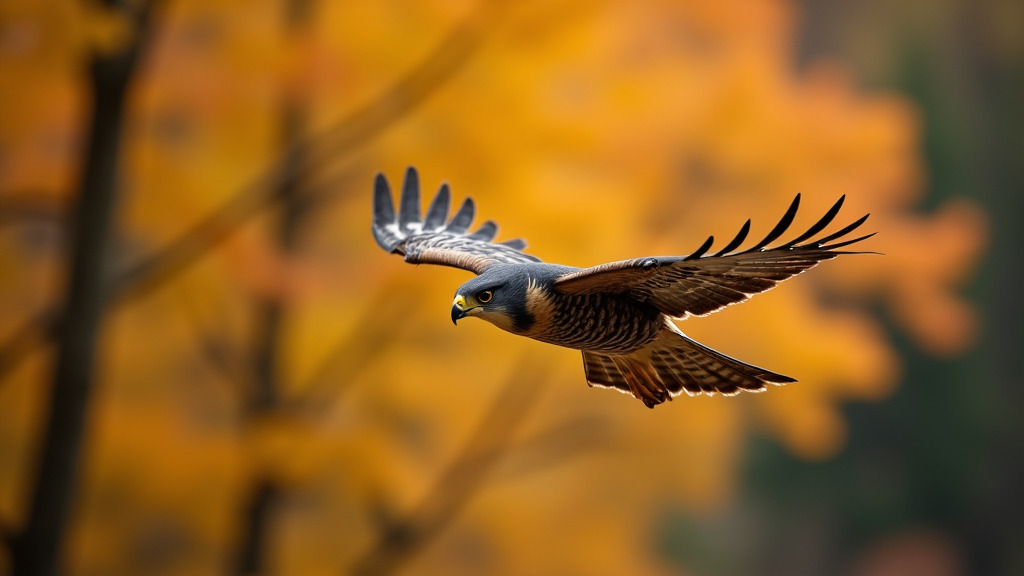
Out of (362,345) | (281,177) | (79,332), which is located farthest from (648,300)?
(362,345)

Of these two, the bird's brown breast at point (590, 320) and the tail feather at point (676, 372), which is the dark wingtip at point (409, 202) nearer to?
the tail feather at point (676, 372)

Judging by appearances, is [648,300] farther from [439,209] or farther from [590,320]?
[439,209]

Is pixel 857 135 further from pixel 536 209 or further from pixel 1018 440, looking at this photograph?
pixel 1018 440

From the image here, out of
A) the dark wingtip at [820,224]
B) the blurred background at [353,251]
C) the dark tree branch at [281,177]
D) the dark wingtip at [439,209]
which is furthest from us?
the blurred background at [353,251]

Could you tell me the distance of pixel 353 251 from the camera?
607 cm

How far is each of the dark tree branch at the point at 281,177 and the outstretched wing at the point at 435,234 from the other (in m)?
2.21

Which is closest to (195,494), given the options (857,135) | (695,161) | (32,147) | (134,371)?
(134,371)

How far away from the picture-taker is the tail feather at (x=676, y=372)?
1.30 m

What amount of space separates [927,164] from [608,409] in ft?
20.0

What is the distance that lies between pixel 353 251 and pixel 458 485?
1.51 meters

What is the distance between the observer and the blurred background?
4.16 metres

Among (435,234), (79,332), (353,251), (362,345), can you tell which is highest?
(353,251)

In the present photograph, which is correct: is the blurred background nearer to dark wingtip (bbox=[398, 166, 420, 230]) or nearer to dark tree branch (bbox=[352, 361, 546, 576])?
dark tree branch (bbox=[352, 361, 546, 576])

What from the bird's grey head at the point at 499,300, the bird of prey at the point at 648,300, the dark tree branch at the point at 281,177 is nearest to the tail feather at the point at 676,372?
the bird of prey at the point at 648,300
